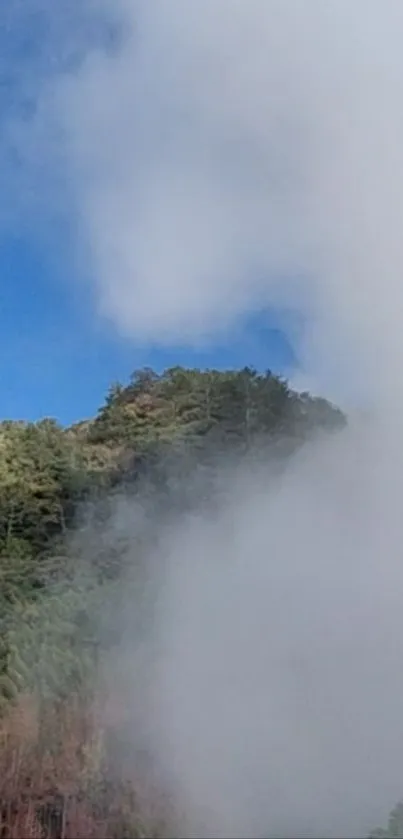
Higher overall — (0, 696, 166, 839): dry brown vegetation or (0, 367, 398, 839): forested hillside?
(0, 367, 398, 839): forested hillside

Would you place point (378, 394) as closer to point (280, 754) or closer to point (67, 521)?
point (67, 521)

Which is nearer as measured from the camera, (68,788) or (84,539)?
(68,788)

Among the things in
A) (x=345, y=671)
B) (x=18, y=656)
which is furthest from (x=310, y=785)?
(x=18, y=656)

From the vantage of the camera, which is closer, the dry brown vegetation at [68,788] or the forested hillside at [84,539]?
the dry brown vegetation at [68,788]

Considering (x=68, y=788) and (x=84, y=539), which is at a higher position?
(x=84, y=539)

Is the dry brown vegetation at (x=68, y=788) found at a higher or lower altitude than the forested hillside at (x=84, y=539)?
lower

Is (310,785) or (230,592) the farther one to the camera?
(230,592)

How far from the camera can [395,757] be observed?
6457 millimetres

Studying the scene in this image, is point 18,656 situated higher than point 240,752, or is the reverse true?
point 18,656

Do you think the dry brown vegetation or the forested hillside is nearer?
the dry brown vegetation

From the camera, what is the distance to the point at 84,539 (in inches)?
437

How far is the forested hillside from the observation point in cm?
501

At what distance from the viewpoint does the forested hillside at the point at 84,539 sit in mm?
5012

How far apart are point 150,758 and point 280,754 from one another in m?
0.79
